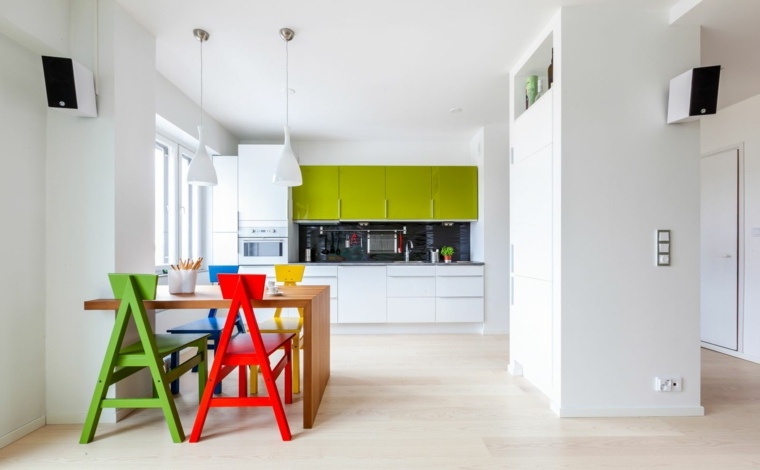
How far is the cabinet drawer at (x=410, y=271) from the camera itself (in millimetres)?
4812

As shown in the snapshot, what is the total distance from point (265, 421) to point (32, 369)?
4.37ft

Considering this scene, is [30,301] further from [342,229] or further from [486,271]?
[486,271]

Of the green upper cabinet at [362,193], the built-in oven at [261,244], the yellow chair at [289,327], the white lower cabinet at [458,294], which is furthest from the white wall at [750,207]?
the built-in oven at [261,244]

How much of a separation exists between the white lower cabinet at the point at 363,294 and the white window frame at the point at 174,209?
5.87 ft

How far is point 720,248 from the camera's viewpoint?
3963 millimetres

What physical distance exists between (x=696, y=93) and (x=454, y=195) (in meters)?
3.05

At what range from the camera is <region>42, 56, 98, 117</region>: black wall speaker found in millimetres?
2100

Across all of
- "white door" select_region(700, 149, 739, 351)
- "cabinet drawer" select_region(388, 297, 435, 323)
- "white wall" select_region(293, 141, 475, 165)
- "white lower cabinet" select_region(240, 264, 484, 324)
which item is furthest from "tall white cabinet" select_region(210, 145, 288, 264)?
"white door" select_region(700, 149, 739, 351)

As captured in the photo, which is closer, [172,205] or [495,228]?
[172,205]

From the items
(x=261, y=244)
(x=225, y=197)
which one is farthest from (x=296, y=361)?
(x=225, y=197)

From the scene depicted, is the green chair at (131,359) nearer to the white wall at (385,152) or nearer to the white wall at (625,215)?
the white wall at (625,215)

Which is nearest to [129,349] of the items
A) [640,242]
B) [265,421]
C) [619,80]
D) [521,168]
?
[265,421]

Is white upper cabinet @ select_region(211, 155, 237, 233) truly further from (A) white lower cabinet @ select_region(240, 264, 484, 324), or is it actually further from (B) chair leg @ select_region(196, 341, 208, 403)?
(B) chair leg @ select_region(196, 341, 208, 403)

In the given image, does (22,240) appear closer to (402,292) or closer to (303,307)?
(303,307)
